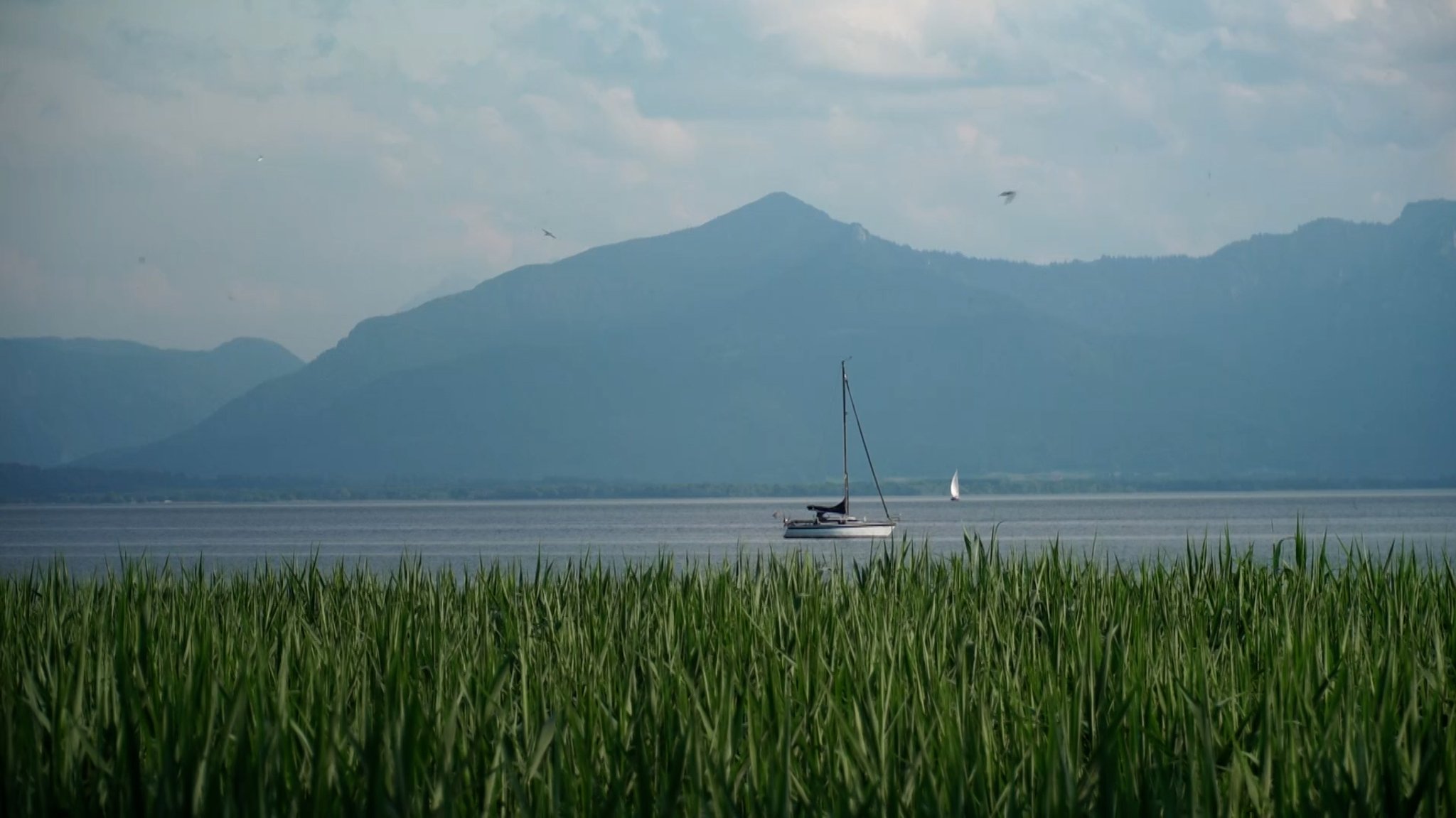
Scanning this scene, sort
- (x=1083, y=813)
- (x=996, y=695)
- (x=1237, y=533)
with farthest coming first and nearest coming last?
(x=1237, y=533), (x=996, y=695), (x=1083, y=813)

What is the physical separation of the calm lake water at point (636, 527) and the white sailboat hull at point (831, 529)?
1.18 meters

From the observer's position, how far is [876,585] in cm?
1085

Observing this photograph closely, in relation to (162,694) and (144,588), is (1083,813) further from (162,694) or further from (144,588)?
(144,588)

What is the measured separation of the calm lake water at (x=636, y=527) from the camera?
50750 millimetres

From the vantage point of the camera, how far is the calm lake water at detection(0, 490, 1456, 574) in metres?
50.8

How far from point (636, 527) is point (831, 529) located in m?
35.5

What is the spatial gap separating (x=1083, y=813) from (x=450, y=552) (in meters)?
51.2

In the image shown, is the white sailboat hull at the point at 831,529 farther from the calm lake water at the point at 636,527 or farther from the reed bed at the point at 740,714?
the reed bed at the point at 740,714

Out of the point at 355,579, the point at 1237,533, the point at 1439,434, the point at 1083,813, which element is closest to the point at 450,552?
the point at 1237,533

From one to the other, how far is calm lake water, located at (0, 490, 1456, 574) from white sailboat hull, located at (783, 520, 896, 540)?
3.86 feet

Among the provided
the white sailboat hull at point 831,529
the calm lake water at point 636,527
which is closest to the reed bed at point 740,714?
the calm lake water at point 636,527

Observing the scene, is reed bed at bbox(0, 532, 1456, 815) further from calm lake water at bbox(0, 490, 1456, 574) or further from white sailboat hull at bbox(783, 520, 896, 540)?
white sailboat hull at bbox(783, 520, 896, 540)

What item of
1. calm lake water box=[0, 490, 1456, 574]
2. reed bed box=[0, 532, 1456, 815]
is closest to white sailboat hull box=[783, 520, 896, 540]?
calm lake water box=[0, 490, 1456, 574]

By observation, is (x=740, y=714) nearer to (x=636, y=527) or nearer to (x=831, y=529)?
(x=831, y=529)
